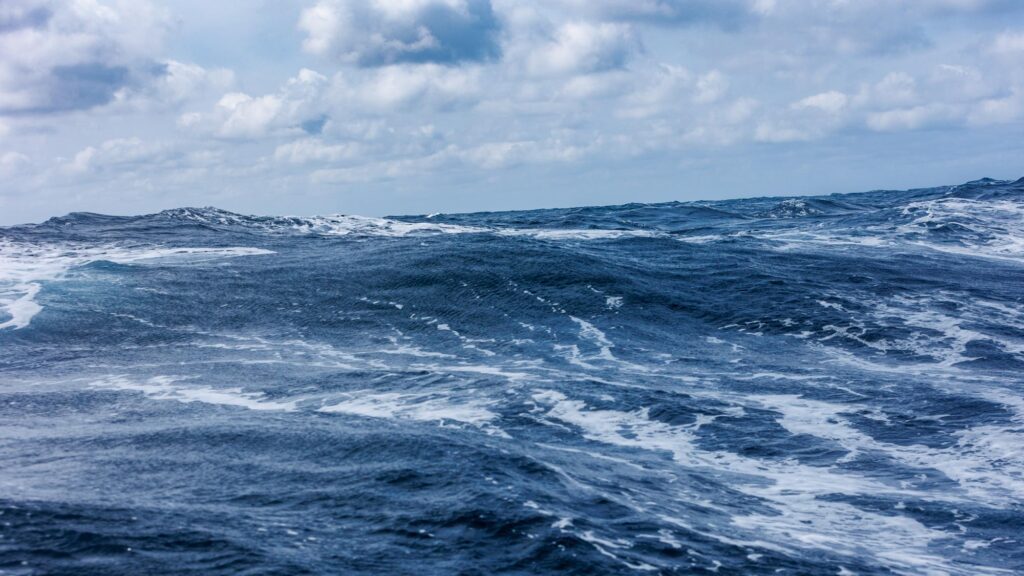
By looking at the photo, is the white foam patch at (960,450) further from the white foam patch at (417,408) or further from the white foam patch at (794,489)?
the white foam patch at (417,408)

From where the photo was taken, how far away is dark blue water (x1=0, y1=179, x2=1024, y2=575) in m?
11.8

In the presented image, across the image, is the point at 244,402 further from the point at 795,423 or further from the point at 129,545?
the point at 795,423

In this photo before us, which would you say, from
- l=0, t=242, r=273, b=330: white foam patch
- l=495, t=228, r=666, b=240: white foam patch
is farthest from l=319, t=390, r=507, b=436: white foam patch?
l=495, t=228, r=666, b=240: white foam patch

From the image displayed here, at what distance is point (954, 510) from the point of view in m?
14.4

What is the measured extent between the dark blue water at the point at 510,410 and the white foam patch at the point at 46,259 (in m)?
0.29

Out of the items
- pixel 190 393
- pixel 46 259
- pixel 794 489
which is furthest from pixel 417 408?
pixel 46 259

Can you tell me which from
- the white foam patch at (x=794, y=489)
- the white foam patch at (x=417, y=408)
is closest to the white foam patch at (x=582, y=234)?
the white foam patch at (x=417, y=408)

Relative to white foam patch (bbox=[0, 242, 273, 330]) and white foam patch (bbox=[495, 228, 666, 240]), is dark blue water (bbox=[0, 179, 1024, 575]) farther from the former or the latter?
white foam patch (bbox=[495, 228, 666, 240])

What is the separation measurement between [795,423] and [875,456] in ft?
8.20

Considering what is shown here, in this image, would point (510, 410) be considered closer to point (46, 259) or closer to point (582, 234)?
point (46, 259)

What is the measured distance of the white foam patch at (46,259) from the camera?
3426 centimetres

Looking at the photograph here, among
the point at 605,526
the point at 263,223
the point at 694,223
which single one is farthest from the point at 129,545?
the point at 694,223

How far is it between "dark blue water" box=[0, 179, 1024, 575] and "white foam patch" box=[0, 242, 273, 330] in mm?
293

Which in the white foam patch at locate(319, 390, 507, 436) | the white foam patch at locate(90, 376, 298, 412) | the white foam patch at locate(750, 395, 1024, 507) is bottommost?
the white foam patch at locate(750, 395, 1024, 507)
